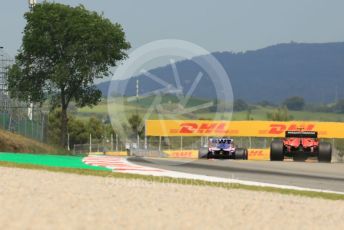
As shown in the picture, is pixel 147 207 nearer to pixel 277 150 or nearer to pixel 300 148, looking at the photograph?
pixel 277 150

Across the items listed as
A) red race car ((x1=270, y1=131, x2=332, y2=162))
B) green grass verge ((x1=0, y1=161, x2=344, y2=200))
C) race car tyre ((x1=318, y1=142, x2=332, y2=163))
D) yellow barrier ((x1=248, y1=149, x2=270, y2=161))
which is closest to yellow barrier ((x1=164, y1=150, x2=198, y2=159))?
yellow barrier ((x1=248, y1=149, x2=270, y2=161))

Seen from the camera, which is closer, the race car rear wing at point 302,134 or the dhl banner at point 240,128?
the race car rear wing at point 302,134

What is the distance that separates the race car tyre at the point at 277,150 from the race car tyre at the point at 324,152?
205 cm

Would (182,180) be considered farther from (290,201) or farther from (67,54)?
(67,54)

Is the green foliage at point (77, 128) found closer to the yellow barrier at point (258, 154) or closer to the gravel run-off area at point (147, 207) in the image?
the yellow barrier at point (258, 154)

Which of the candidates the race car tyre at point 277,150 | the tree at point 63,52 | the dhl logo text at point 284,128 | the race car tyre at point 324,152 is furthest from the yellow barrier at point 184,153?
the race car tyre at point 324,152

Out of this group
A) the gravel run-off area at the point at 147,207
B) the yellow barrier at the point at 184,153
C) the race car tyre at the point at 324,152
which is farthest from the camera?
the yellow barrier at the point at 184,153

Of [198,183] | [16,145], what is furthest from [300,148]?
[198,183]

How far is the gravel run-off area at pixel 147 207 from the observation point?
1033 cm

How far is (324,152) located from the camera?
125 ft

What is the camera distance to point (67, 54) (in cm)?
4541

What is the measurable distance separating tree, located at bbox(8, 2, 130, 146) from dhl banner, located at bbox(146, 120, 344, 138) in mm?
19478

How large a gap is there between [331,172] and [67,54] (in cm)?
2321

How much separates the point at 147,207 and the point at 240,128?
2136 inches
